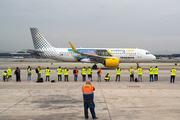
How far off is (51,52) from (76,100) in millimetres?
25598

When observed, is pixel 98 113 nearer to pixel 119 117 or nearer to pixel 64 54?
pixel 119 117

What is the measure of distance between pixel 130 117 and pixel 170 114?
1.80 m

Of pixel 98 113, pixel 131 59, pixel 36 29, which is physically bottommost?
pixel 98 113

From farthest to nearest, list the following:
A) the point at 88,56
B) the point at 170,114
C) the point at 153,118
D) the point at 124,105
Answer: the point at 88,56
the point at 124,105
the point at 170,114
the point at 153,118

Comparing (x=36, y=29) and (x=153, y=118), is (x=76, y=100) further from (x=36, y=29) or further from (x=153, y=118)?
(x=36, y=29)

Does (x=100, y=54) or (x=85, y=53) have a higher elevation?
(x=85, y=53)

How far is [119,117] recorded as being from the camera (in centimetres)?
641

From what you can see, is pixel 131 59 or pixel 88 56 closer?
pixel 88 56

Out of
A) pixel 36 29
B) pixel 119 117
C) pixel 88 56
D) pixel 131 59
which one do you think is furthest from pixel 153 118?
pixel 36 29

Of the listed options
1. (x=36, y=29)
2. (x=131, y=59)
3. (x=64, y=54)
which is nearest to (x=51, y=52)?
(x=64, y=54)

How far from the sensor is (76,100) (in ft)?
29.7

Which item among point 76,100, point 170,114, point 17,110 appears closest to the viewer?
point 170,114

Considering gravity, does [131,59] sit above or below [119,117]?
above

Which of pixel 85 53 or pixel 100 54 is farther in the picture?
pixel 100 54
